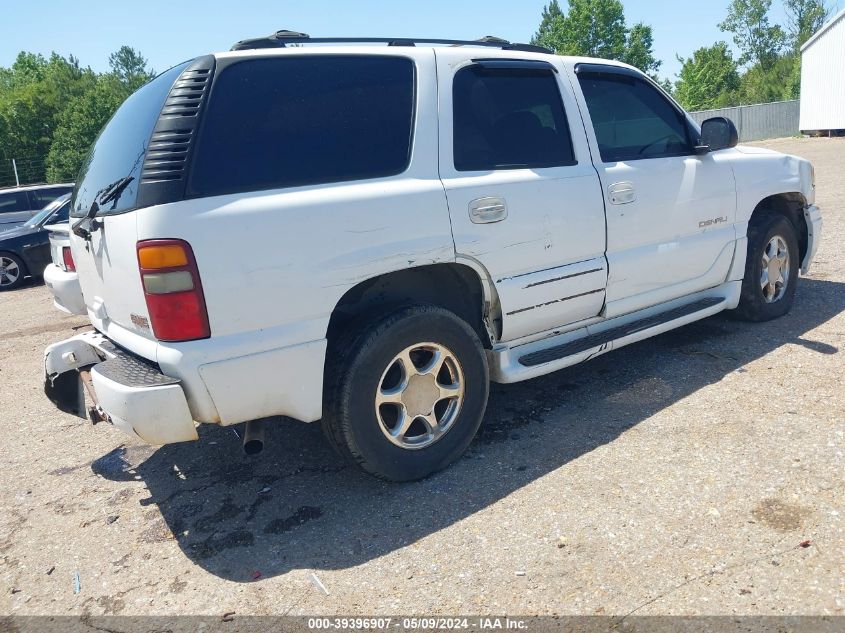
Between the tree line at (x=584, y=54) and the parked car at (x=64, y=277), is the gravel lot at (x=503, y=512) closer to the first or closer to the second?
the parked car at (x=64, y=277)

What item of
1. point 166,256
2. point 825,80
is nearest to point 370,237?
point 166,256

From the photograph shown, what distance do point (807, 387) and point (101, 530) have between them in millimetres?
3905

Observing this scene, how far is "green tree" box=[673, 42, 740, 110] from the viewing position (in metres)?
61.2

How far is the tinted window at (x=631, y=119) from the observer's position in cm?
407

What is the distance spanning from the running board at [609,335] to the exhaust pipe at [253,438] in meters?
1.42

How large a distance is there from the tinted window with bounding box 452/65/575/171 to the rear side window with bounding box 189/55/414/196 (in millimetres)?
319

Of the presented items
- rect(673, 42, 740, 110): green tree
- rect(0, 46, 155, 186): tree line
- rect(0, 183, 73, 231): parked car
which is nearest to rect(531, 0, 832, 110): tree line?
rect(673, 42, 740, 110): green tree

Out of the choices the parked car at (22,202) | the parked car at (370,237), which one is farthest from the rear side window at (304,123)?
the parked car at (22,202)

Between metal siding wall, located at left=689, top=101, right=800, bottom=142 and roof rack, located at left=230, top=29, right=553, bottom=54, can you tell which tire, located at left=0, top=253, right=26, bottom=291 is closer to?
roof rack, located at left=230, top=29, right=553, bottom=54

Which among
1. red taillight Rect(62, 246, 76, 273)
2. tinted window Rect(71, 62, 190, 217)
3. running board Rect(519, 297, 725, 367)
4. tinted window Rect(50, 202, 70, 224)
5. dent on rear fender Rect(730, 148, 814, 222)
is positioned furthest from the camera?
tinted window Rect(50, 202, 70, 224)

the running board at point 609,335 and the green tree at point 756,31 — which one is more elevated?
the green tree at point 756,31

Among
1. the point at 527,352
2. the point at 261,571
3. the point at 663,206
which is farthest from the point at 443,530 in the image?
the point at 663,206

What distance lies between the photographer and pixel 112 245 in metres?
2.95

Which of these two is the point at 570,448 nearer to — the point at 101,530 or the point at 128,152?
the point at 101,530
